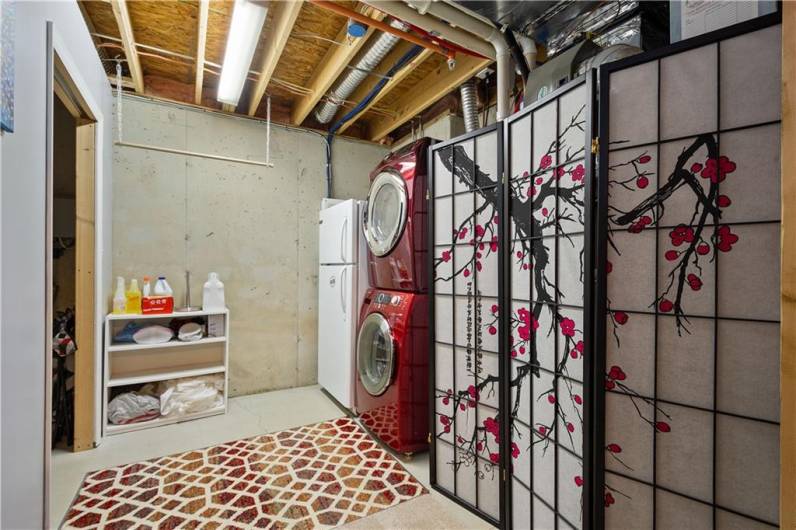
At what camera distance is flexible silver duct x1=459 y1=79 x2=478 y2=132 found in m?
2.74

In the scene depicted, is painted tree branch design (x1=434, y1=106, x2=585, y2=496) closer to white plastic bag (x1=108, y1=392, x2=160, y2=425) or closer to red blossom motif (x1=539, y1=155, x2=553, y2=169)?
red blossom motif (x1=539, y1=155, x2=553, y2=169)

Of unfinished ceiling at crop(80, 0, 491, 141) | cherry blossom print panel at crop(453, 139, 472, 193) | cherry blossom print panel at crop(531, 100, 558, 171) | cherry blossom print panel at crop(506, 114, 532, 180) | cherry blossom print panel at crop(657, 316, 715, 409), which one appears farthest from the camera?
unfinished ceiling at crop(80, 0, 491, 141)

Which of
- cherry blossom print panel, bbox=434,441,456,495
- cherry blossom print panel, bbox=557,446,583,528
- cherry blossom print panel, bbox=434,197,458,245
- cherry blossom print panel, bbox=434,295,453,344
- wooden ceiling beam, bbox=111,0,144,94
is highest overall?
wooden ceiling beam, bbox=111,0,144,94

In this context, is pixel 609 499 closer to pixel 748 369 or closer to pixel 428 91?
pixel 748 369

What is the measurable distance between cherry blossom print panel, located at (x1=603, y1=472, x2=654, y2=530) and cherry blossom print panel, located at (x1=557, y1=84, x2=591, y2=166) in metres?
1.13

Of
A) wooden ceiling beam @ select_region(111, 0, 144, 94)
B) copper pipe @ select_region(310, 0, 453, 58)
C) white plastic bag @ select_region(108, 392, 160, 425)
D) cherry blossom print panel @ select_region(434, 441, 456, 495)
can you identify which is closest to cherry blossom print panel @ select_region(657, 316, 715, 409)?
cherry blossom print panel @ select_region(434, 441, 456, 495)

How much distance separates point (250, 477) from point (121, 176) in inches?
98.8

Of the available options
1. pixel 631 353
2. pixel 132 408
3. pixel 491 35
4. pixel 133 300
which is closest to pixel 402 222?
pixel 491 35

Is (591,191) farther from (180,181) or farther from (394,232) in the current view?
(180,181)

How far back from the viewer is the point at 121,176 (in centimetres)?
291

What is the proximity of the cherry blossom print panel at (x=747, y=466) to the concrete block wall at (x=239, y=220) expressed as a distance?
3.14 meters

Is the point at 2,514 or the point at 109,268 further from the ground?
the point at 109,268

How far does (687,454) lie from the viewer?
112 centimetres

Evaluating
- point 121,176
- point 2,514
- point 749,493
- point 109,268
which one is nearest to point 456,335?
point 749,493
